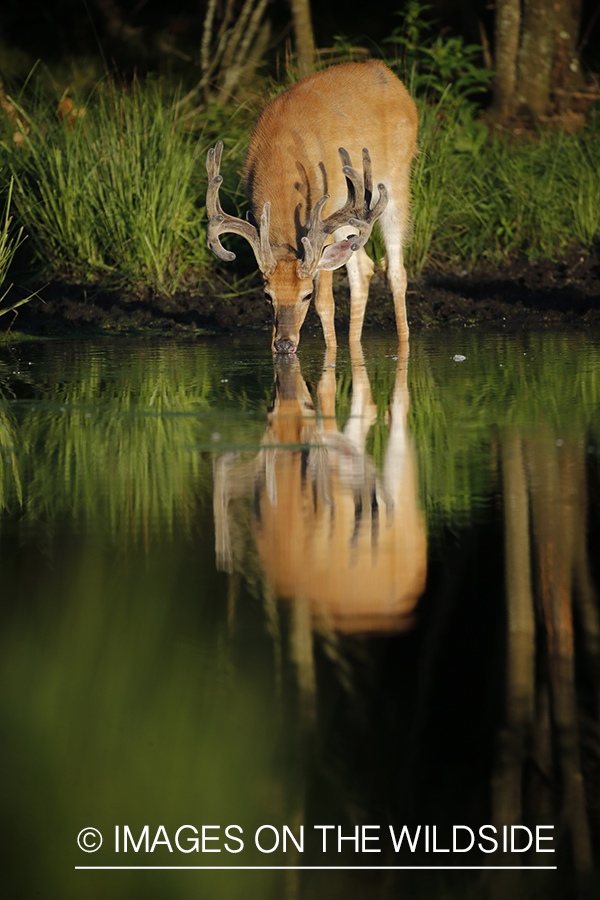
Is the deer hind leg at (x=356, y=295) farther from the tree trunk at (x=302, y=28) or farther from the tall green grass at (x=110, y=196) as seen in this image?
the tree trunk at (x=302, y=28)

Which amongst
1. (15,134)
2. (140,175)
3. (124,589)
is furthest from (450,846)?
(15,134)

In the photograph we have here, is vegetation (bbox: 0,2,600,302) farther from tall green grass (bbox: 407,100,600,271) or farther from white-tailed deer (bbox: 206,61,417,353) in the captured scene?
white-tailed deer (bbox: 206,61,417,353)

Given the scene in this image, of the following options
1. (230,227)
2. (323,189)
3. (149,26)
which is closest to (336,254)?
(323,189)

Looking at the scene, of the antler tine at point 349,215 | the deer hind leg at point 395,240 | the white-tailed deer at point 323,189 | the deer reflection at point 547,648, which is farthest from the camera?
the deer hind leg at point 395,240

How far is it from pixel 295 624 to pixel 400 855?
1.09 metres

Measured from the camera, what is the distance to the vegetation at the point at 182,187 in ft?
38.8

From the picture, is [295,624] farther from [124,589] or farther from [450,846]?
[450,846]

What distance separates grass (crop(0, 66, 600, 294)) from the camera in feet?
38.8

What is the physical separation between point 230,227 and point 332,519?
4.90 m

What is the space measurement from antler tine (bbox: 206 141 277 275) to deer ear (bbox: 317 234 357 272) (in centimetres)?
42

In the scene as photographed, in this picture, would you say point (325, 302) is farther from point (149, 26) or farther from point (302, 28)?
point (149, 26)

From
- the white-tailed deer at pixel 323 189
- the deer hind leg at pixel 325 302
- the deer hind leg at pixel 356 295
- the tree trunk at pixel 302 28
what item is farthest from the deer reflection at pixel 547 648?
the tree trunk at pixel 302 28

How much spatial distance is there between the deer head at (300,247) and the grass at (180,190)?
2067 mm

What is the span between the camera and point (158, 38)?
23766mm
